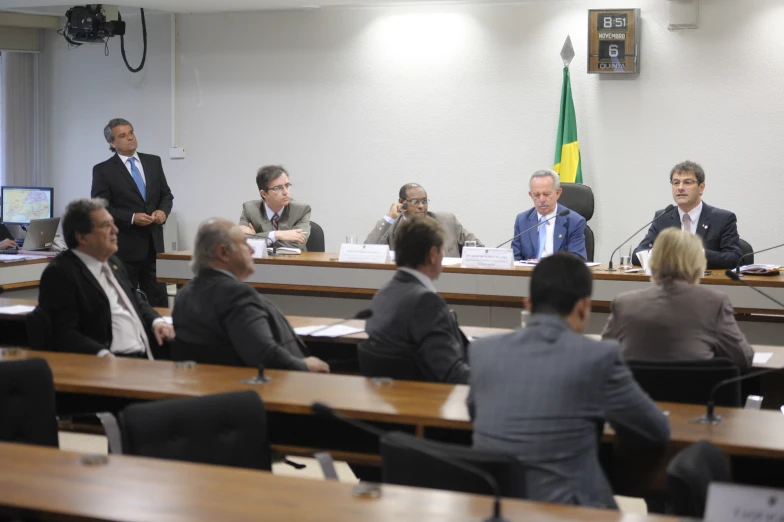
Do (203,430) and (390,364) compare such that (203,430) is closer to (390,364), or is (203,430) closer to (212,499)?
(212,499)

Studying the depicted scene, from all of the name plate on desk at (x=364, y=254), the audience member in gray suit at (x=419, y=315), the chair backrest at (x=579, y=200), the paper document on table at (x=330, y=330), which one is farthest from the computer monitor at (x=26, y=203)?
the audience member in gray suit at (x=419, y=315)

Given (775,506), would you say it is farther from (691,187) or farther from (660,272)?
(691,187)

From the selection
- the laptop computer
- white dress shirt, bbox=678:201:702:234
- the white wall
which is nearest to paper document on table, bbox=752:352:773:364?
white dress shirt, bbox=678:201:702:234

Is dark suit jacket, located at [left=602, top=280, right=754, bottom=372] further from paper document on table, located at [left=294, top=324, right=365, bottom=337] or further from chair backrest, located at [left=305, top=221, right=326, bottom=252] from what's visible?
chair backrest, located at [left=305, top=221, right=326, bottom=252]

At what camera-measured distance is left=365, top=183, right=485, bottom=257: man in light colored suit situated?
20.5ft

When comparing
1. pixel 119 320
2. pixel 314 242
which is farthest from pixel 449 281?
pixel 119 320

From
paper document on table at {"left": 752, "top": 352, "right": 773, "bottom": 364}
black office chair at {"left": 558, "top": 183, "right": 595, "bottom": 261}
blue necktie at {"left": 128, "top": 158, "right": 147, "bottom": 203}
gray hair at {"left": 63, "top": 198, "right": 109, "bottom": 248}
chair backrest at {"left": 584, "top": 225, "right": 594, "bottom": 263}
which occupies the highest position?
blue necktie at {"left": 128, "top": 158, "right": 147, "bottom": 203}

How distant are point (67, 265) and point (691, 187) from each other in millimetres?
3409

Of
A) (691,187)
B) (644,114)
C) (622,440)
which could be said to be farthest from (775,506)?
(644,114)

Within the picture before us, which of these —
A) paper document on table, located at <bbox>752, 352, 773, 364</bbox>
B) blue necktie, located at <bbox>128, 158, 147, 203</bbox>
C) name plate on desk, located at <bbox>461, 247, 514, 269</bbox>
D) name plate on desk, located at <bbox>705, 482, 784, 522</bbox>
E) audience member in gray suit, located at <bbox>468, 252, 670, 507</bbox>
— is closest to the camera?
name plate on desk, located at <bbox>705, 482, 784, 522</bbox>

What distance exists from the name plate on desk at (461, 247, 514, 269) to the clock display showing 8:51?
2432 mm

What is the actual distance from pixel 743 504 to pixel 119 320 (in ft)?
9.76

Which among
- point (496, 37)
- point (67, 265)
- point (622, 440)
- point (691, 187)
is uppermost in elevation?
point (496, 37)

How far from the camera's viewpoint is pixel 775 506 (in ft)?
5.75
